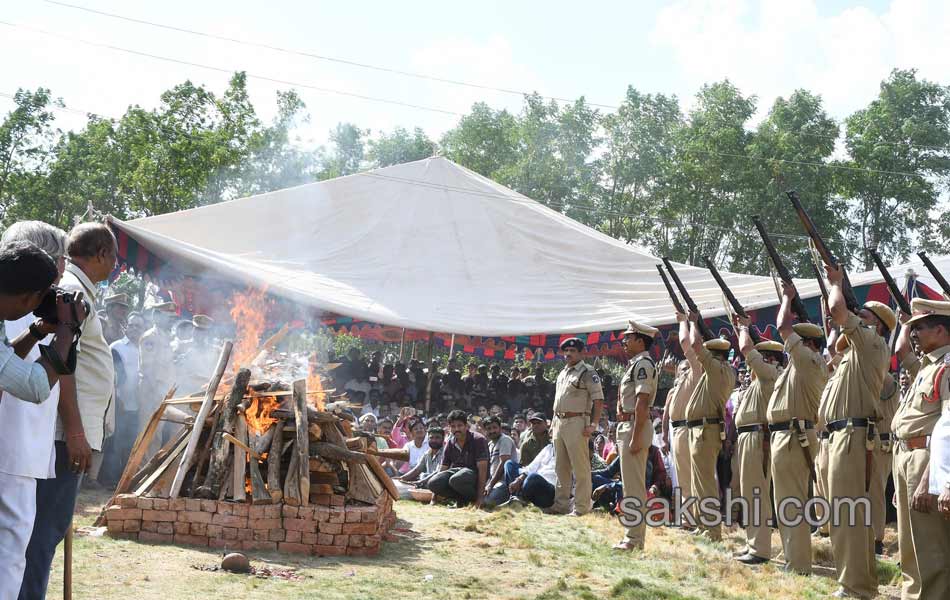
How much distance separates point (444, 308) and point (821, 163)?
2406 cm

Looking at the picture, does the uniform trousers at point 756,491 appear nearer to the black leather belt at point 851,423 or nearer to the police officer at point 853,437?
the police officer at point 853,437

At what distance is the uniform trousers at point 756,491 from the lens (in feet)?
26.0

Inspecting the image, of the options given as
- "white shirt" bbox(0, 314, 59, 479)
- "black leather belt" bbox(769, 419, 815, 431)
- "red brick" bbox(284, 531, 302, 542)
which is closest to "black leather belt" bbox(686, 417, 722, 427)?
"black leather belt" bbox(769, 419, 815, 431)

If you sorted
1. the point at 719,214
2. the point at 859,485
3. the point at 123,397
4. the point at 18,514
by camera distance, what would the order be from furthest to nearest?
1. the point at 719,214
2. the point at 123,397
3. the point at 859,485
4. the point at 18,514

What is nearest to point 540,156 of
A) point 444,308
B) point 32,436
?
point 444,308

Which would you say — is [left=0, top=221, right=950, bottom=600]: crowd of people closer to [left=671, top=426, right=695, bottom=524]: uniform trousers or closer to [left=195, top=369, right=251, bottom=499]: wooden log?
[left=671, top=426, right=695, bottom=524]: uniform trousers

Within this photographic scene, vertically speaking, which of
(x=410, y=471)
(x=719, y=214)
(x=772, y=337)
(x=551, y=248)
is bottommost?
(x=410, y=471)

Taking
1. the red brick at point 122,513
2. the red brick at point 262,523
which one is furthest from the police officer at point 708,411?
the red brick at point 122,513

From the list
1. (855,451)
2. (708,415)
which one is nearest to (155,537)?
(708,415)

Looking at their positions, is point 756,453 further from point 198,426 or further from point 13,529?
point 13,529

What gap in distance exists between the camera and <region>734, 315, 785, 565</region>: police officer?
796 centimetres

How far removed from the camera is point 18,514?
339 cm

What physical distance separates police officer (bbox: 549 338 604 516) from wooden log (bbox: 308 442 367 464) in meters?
4.03

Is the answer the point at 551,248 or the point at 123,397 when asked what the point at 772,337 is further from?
the point at 123,397
